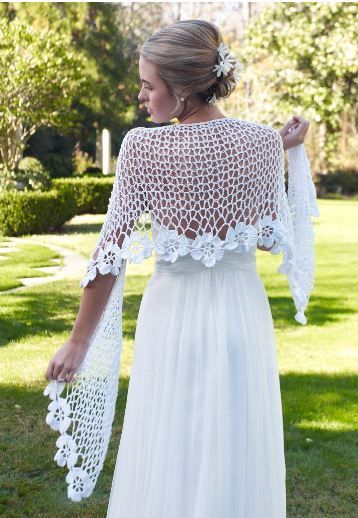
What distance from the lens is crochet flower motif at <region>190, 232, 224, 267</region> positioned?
83.1 inches

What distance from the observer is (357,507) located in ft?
11.1

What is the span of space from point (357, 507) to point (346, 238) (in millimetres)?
10801

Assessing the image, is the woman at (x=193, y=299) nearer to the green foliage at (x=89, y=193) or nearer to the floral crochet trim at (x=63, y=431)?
the floral crochet trim at (x=63, y=431)

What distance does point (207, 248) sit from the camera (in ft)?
7.00

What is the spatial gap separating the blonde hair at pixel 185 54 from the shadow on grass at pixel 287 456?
1.95 m

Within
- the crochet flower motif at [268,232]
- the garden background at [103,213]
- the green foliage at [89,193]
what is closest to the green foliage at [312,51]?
the garden background at [103,213]

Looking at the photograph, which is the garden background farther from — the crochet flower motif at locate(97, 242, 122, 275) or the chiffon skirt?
the crochet flower motif at locate(97, 242, 122, 275)

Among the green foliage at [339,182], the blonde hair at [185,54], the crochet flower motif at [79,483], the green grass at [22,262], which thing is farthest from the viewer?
the green foliage at [339,182]

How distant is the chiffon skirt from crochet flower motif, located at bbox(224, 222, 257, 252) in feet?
0.19

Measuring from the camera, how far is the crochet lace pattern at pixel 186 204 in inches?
81.2

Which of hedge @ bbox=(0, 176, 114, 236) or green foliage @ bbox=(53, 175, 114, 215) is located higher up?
hedge @ bbox=(0, 176, 114, 236)

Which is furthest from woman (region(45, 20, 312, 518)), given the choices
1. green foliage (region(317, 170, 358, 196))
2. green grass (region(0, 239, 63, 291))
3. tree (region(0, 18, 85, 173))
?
green foliage (region(317, 170, 358, 196))

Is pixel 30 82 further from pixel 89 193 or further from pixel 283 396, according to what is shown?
pixel 283 396

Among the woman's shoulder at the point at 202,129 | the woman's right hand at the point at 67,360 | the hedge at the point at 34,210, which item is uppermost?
the woman's shoulder at the point at 202,129
